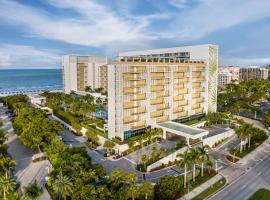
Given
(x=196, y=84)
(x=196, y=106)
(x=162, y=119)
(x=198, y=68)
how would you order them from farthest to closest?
(x=196, y=106)
(x=196, y=84)
(x=198, y=68)
(x=162, y=119)

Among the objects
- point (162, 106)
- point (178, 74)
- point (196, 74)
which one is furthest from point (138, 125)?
point (196, 74)

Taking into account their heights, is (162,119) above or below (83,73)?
below

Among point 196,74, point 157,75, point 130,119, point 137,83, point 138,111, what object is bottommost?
point 130,119

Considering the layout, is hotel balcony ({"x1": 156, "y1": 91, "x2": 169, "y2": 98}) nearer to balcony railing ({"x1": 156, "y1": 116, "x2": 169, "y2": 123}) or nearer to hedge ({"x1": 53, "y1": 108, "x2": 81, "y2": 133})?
balcony railing ({"x1": 156, "y1": 116, "x2": 169, "y2": 123})

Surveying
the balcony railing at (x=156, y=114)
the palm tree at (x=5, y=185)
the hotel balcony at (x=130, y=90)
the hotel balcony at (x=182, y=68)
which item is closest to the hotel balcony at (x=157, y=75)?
the hotel balcony at (x=130, y=90)

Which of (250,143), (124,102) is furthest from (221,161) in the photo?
(124,102)

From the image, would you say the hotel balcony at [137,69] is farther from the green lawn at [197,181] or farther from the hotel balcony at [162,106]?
the green lawn at [197,181]

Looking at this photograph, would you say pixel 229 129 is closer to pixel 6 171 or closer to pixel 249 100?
pixel 249 100

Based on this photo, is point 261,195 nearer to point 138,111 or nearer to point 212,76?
point 138,111
